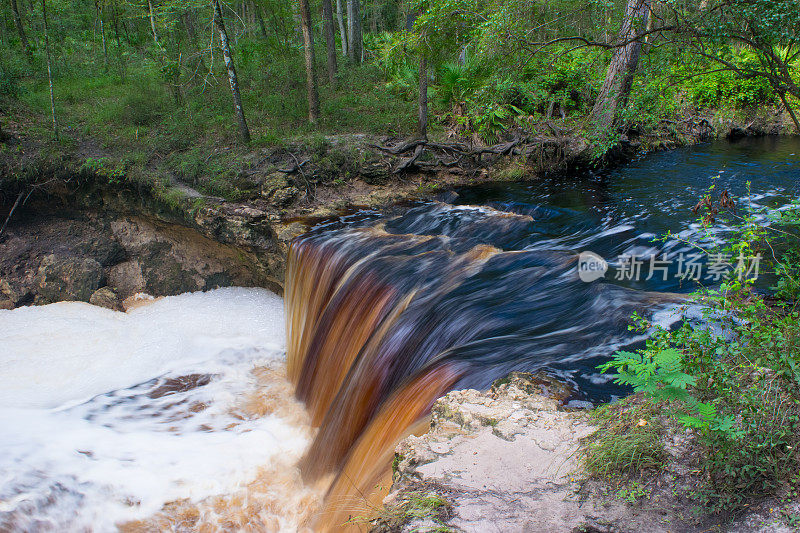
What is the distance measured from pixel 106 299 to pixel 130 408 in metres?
4.10

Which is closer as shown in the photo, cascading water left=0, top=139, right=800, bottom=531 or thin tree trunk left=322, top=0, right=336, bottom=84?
cascading water left=0, top=139, right=800, bottom=531

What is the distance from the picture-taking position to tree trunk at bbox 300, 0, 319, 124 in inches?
442

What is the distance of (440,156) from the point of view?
432 inches

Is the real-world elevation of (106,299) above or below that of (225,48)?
below

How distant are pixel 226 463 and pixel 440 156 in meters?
7.96

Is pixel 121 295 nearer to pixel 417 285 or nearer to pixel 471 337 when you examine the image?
pixel 417 285

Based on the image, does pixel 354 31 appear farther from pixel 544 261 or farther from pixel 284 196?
pixel 544 261

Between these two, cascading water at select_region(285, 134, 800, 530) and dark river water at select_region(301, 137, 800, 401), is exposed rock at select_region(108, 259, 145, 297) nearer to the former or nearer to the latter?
cascading water at select_region(285, 134, 800, 530)

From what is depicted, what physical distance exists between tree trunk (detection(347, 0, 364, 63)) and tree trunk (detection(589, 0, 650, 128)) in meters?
11.1

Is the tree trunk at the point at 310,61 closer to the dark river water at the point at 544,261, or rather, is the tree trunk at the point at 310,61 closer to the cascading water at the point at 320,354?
the dark river water at the point at 544,261

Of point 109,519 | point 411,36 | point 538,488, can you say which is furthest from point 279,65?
point 538,488

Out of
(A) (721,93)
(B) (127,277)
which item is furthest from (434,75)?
(B) (127,277)

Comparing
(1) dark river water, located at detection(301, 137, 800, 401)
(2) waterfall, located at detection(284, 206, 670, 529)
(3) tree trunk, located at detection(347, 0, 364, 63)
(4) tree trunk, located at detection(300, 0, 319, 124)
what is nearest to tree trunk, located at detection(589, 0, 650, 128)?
(1) dark river water, located at detection(301, 137, 800, 401)

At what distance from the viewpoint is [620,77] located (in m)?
10.8
